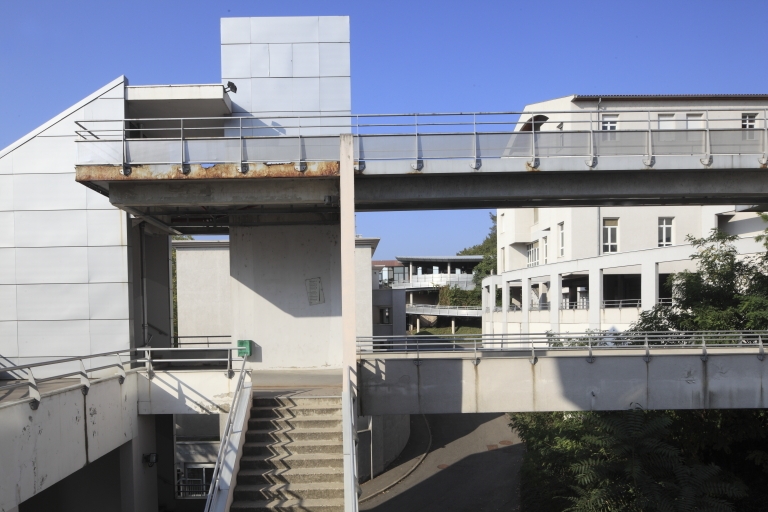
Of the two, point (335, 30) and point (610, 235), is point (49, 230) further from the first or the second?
point (610, 235)

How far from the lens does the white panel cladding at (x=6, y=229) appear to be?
14.6m

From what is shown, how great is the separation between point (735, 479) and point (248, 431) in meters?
12.0

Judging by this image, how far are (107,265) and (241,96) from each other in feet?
17.3

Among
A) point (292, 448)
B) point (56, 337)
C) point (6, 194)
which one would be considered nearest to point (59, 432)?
point (292, 448)

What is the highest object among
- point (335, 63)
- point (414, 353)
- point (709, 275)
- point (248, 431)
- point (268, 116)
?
point (335, 63)

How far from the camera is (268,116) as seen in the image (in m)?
15.9

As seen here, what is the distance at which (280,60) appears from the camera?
16.0 meters

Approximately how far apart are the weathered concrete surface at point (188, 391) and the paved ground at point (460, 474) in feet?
32.6

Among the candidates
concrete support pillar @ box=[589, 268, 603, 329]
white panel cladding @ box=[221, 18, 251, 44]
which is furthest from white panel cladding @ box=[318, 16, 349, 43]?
concrete support pillar @ box=[589, 268, 603, 329]

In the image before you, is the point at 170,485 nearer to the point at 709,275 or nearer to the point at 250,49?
the point at 250,49

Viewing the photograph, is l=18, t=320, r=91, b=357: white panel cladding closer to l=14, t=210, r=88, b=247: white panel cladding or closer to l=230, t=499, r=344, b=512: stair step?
l=14, t=210, r=88, b=247: white panel cladding

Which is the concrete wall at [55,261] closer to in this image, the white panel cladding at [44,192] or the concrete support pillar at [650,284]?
the white panel cladding at [44,192]

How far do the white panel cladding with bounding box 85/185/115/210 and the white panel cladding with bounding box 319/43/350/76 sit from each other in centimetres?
603

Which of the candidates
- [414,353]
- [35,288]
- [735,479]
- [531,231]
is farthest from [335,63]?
[531,231]
